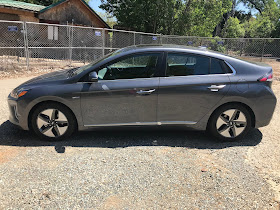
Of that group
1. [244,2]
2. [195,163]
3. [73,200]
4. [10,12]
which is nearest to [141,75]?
[195,163]

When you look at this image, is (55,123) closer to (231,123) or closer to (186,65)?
(186,65)

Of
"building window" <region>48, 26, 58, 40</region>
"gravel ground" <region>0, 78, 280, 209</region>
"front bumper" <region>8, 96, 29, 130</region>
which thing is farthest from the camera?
"building window" <region>48, 26, 58, 40</region>

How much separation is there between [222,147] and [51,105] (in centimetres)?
286

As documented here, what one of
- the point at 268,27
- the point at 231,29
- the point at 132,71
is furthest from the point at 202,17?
the point at 132,71

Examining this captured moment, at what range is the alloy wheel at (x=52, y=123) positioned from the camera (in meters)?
3.92

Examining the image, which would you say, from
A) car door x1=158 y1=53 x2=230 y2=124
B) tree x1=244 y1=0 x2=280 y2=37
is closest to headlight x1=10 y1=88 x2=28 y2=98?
car door x1=158 y1=53 x2=230 y2=124

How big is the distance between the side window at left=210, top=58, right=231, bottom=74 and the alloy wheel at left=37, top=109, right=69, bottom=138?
2.56 meters

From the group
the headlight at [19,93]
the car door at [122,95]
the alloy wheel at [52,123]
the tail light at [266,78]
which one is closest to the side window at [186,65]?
the car door at [122,95]

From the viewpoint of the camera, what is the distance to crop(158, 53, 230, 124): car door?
12.9ft

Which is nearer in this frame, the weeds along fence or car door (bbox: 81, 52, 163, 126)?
car door (bbox: 81, 52, 163, 126)

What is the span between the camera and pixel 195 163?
11.7ft

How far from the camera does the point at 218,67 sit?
4066 mm

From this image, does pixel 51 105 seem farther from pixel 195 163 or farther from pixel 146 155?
pixel 195 163

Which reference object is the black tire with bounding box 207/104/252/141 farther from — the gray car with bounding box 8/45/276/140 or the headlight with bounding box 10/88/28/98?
the headlight with bounding box 10/88/28/98
